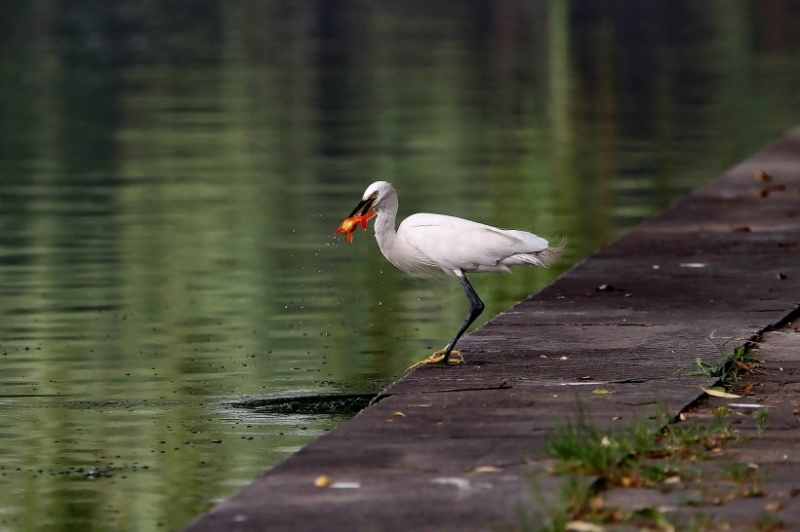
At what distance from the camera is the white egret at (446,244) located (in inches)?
348

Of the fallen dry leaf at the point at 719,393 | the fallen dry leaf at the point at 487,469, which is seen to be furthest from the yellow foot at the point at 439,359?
the fallen dry leaf at the point at 487,469

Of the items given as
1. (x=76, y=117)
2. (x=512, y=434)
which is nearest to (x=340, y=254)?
(x=512, y=434)

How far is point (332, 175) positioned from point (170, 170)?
177cm

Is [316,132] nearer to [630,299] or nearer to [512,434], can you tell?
[630,299]

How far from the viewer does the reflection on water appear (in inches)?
333

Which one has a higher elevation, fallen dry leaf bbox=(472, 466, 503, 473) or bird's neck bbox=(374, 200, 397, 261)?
bird's neck bbox=(374, 200, 397, 261)

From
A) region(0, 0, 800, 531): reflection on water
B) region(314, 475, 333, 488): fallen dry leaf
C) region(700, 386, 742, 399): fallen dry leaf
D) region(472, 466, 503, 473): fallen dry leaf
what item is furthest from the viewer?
region(0, 0, 800, 531): reflection on water

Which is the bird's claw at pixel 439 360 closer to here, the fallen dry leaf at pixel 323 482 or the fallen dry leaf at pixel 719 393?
the fallen dry leaf at pixel 719 393

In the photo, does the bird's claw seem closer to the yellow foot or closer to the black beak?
the yellow foot

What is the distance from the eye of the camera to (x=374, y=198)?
8.92m

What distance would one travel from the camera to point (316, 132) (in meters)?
22.9

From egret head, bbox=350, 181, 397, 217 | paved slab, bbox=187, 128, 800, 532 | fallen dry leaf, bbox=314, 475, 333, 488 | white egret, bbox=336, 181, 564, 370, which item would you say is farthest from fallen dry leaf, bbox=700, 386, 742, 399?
fallen dry leaf, bbox=314, 475, 333, 488

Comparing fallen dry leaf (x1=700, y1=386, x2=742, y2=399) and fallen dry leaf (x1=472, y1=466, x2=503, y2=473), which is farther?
fallen dry leaf (x1=700, y1=386, x2=742, y2=399)

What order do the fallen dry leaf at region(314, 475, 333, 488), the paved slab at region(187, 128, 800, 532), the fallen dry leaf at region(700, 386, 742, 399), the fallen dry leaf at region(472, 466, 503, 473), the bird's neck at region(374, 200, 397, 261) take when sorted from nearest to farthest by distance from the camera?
the paved slab at region(187, 128, 800, 532) → the fallen dry leaf at region(314, 475, 333, 488) → the fallen dry leaf at region(472, 466, 503, 473) → the fallen dry leaf at region(700, 386, 742, 399) → the bird's neck at region(374, 200, 397, 261)
